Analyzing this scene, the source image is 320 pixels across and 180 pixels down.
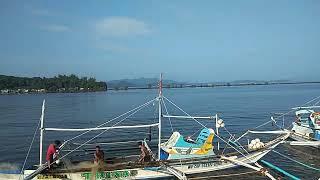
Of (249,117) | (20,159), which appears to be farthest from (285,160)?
(249,117)

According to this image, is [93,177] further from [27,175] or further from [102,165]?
[27,175]

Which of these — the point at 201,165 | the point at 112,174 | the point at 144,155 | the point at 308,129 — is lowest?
the point at 112,174

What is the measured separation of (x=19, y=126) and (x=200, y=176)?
35801mm

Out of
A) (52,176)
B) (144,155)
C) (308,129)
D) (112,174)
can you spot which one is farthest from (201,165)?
(308,129)

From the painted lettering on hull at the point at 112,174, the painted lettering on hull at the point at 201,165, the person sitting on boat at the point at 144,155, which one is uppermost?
the person sitting on boat at the point at 144,155

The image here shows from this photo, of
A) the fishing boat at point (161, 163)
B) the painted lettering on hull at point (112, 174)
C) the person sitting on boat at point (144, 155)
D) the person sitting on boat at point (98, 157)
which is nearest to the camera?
the fishing boat at point (161, 163)

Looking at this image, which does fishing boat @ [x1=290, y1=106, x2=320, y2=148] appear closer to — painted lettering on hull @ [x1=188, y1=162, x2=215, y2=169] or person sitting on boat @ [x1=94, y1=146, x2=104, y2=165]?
painted lettering on hull @ [x1=188, y1=162, x2=215, y2=169]

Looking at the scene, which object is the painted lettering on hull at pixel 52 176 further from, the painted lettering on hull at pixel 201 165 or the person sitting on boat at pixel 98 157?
the painted lettering on hull at pixel 201 165

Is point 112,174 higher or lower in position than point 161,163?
lower

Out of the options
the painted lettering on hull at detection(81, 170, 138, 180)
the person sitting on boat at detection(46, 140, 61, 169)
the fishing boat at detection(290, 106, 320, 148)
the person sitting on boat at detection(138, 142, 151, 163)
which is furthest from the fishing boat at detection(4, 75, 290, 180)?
the fishing boat at detection(290, 106, 320, 148)

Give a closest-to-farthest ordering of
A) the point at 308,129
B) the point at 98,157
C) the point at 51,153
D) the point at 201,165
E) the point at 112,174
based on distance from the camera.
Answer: the point at 51,153, the point at 112,174, the point at 98,157, the point at 201,165, the point at 308,129

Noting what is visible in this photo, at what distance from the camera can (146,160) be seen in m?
21.8

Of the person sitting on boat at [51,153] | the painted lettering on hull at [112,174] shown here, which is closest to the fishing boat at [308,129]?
the painted lettering on hull at [112,174]

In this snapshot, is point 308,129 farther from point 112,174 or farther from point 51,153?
point 51,153
